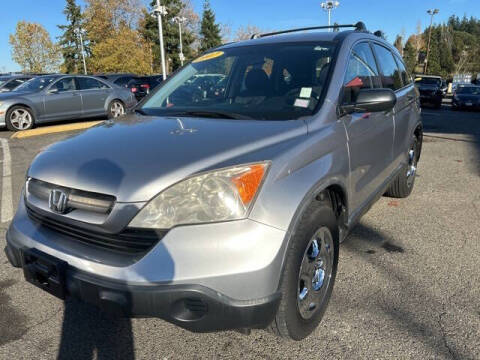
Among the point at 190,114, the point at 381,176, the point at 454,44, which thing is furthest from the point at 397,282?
the point at 454,44

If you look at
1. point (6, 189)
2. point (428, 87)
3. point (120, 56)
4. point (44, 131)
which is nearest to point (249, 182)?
point (6, 189)

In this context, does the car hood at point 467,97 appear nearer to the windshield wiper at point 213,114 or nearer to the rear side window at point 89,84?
the rear side window at point 89,84

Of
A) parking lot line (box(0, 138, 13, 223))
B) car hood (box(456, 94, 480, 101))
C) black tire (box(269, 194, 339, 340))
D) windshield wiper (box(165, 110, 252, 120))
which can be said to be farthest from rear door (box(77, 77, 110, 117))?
car hood (box(456, 94, 480, 101))

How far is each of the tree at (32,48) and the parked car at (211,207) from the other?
58.5 m

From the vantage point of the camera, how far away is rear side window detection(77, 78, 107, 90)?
1156cm

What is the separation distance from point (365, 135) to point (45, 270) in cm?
225

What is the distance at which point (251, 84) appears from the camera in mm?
3014

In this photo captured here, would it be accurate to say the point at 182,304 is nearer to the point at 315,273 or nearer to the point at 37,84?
the point at 315,273

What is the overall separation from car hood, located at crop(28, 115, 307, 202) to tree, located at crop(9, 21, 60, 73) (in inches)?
2298

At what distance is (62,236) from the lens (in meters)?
2.06

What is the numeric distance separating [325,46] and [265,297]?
1.99 meters

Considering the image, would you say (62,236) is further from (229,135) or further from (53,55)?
(53,55)

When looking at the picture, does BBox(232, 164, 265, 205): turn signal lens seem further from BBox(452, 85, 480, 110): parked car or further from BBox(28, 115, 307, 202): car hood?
BBox(452, 85, 480, 110): parked car

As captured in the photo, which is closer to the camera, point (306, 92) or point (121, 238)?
point (121, 238)
